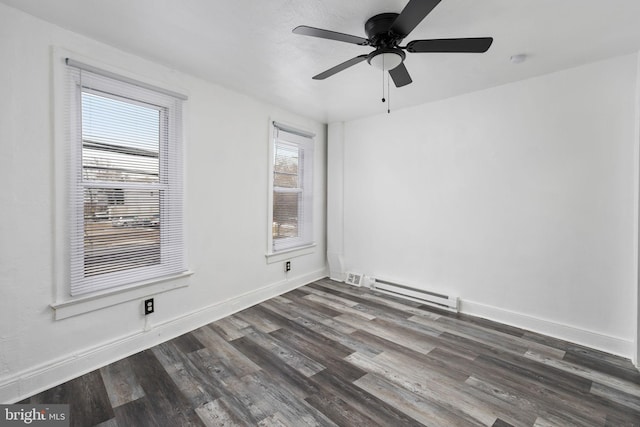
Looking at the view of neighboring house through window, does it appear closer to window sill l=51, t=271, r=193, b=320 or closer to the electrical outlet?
window sill l=51, t=271, r=193, b=320

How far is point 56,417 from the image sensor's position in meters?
1.67

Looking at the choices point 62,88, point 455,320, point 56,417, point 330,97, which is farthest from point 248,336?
point 330,97

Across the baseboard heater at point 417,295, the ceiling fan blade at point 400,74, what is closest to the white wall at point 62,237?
the baseboard heater at point 417,295

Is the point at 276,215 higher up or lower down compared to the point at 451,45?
lower down

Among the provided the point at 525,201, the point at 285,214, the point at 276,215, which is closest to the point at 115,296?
the point at 276,215

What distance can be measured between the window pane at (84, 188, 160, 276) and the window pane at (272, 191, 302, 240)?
154 centimetres

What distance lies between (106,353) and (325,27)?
3002 mm

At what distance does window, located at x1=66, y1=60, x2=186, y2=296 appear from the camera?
6.81ft

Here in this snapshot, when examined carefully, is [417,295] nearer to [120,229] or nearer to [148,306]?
[148,306]

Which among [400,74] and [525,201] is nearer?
[400,74]

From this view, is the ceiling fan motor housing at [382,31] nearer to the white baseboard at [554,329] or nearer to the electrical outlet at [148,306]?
the electrical outlet at [148,306]

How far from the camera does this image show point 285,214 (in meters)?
4.00

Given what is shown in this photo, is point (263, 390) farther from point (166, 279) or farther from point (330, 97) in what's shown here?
point (330, 97)

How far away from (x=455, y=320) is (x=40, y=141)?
3.94 meters
